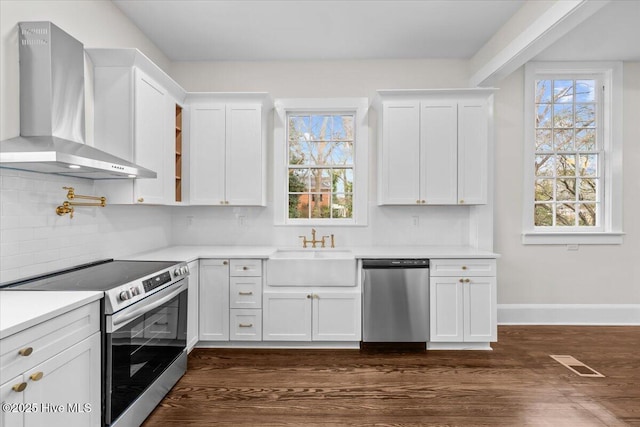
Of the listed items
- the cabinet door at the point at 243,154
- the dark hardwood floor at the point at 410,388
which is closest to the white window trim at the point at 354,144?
the cabinet door at the point at 243,154

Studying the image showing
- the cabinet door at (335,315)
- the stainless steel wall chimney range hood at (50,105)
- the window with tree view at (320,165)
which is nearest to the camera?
the stainless steel wall chimney range hood at (50,105)

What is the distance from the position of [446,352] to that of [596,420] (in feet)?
3.97

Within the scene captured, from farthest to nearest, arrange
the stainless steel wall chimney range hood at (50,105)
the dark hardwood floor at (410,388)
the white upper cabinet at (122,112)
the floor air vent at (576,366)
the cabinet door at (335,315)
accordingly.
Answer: the cabinet door at (335,315) → the floor air vent at (576,366) → the white upper cabinet at (122,112) → the dark hardwood floor at (410,388) → the stainless steel wall chimney range hood at (50,105)

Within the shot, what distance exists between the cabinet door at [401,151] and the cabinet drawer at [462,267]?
2.24 ft

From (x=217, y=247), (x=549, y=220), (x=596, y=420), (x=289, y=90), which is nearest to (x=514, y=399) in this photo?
(x=596, y=420)

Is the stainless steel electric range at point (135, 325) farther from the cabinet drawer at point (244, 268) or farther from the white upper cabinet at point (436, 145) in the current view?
the white upper cabinet at point (436, 145)

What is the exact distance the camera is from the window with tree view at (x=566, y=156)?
13.4 feet

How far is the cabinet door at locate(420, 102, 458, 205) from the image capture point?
3.59 metres

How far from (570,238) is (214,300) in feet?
12.8

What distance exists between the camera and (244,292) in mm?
3316

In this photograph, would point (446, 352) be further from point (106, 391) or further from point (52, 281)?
point (52, 281)

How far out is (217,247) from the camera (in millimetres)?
3918

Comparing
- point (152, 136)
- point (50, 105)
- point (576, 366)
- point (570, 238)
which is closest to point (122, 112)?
point (152, 136)

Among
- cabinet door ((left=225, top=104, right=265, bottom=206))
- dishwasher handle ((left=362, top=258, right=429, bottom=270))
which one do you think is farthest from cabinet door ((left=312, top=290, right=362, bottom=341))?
cabinet door ((left=225, top=104, right=265, bottom=206))
